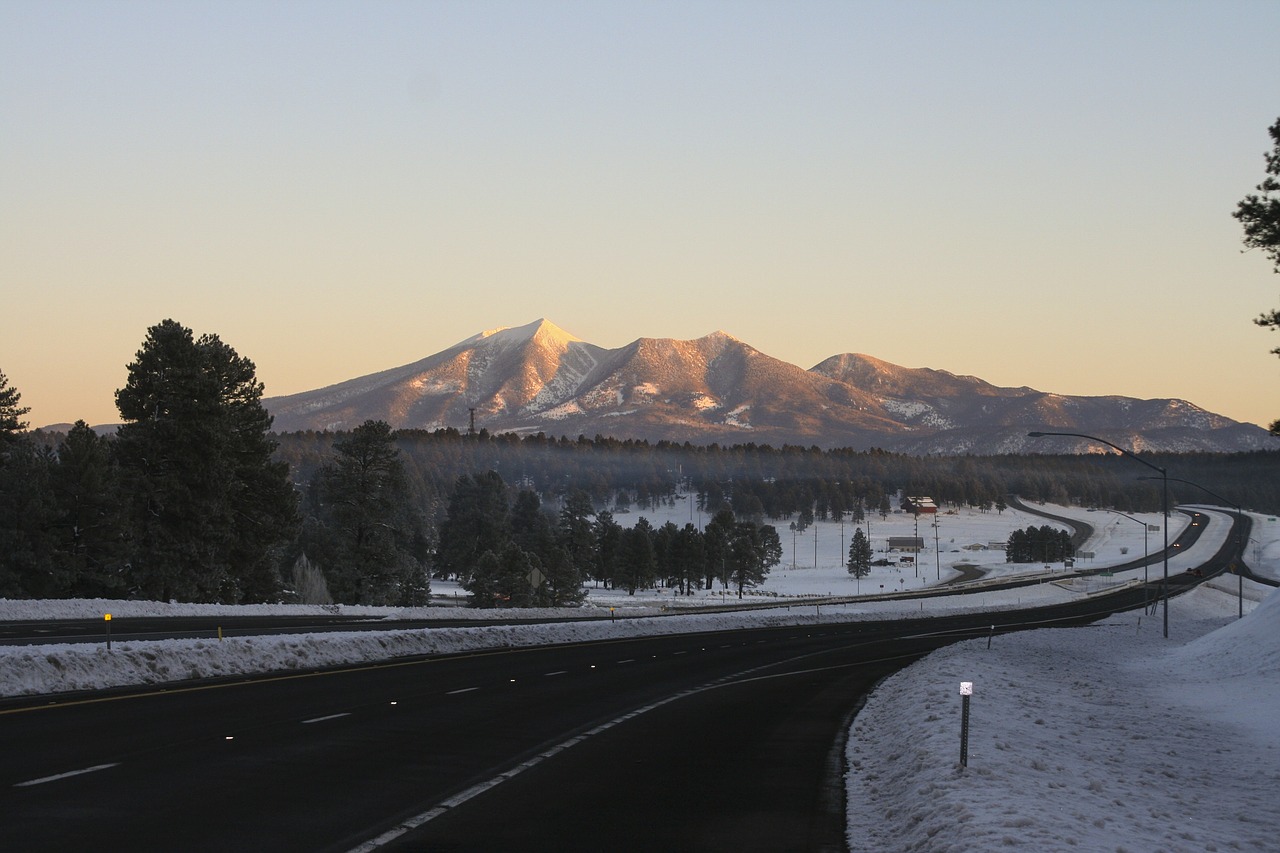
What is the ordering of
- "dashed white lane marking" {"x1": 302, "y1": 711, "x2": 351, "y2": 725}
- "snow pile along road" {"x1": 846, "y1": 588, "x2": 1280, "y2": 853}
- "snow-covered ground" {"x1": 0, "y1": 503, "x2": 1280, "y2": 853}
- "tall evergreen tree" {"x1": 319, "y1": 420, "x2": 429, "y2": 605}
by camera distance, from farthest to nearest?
"tall evergreen tree" {"x1": 319, "y1": 420, "x2": 429, "y2": 605} → "dashed white lane marking" {"x1": 302, "y1": 711, "x2": 351, "y2": 725} → "snow-covered ground" {"x1": 0, "y1": 503, "x2": 1280, "y2": 853} → "snow pile along road" {"x1": 846, "y1": 588, "x2": 1280, "y2": 853}

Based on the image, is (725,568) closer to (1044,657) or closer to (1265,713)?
(1044,657)

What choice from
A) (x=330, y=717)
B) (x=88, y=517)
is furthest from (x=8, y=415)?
(x=330, y=717)

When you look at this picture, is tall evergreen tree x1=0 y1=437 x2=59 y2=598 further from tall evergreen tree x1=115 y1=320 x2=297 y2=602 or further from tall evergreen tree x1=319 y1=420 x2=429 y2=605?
tall evergreen tree x1=319 y1=420 x2=429 y2=605

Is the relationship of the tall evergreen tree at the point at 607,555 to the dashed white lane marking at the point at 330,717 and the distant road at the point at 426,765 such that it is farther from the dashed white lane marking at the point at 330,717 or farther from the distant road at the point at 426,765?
the dashed white lane marking at the point at 330,717

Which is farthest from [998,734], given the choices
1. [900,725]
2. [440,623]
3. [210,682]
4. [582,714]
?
[440,623]

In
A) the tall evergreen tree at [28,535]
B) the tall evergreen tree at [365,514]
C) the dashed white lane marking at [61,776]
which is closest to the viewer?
the dashed white lane marking at [61,776]

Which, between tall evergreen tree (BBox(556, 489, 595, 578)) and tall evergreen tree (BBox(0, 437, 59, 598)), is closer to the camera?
tall evergreen tree (BBox(0, 437, 59, 598))

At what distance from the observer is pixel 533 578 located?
Answer: 6612cm

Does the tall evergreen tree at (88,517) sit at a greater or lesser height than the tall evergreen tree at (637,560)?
greater

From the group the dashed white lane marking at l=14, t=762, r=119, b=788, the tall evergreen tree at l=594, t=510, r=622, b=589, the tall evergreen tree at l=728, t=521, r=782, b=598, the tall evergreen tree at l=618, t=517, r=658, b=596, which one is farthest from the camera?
the tall evergreen tree at l=728, t=521, r=782, b=598

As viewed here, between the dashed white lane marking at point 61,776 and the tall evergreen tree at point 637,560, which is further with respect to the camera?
the tall evergreen tree at point 637,560

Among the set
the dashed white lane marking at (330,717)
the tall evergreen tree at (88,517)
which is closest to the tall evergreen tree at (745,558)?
the tall evergreen tree at (88,517)

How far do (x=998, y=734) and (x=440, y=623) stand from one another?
38.4 metres

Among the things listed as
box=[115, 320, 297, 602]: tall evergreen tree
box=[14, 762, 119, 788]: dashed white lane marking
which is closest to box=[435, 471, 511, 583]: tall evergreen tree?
box=[115, 320, 297, 602]: tall evergreen tree
